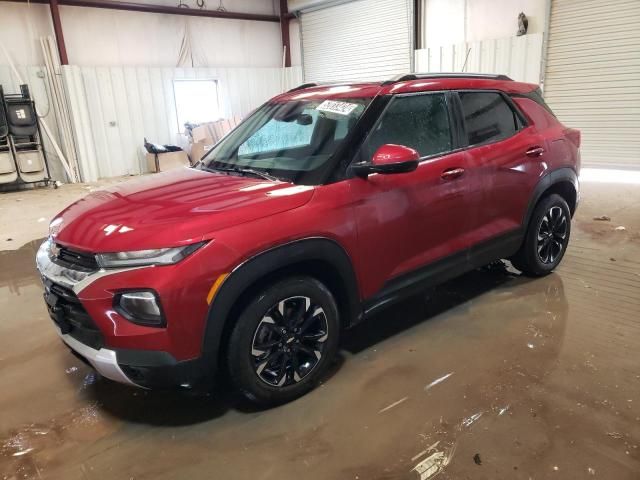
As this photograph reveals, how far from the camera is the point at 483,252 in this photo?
3215 millimetres

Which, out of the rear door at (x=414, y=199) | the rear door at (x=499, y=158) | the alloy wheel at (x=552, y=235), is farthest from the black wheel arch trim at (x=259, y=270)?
the alloy wheel at (x=552, y=235)

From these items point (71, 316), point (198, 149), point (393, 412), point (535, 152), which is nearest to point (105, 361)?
point (71, 316)

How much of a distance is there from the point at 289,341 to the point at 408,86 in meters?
1.62

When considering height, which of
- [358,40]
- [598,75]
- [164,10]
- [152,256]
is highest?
[164,10]

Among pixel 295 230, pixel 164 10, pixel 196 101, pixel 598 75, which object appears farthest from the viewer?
pixel 196 101

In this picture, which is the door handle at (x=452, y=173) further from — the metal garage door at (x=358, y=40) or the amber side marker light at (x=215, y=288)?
the metal garage door at (x=358, y=40)

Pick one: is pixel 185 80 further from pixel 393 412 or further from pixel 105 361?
pixel 393 412

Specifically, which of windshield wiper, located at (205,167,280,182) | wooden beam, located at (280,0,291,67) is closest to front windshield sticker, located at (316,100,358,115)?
windshield wiper, located at (205,167,280,182)

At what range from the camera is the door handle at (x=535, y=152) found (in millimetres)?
3348

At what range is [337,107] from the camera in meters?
2.78

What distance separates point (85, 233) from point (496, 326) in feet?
8.15

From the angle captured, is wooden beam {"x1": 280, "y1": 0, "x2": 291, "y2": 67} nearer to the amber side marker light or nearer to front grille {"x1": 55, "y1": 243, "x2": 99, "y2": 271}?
front grille {"x1": 55, "y1": 243, "x2": 99, "y2": 271}

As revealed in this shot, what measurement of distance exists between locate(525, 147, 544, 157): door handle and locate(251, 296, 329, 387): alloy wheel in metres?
1.99

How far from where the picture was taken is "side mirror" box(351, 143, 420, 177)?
7.74 feet
